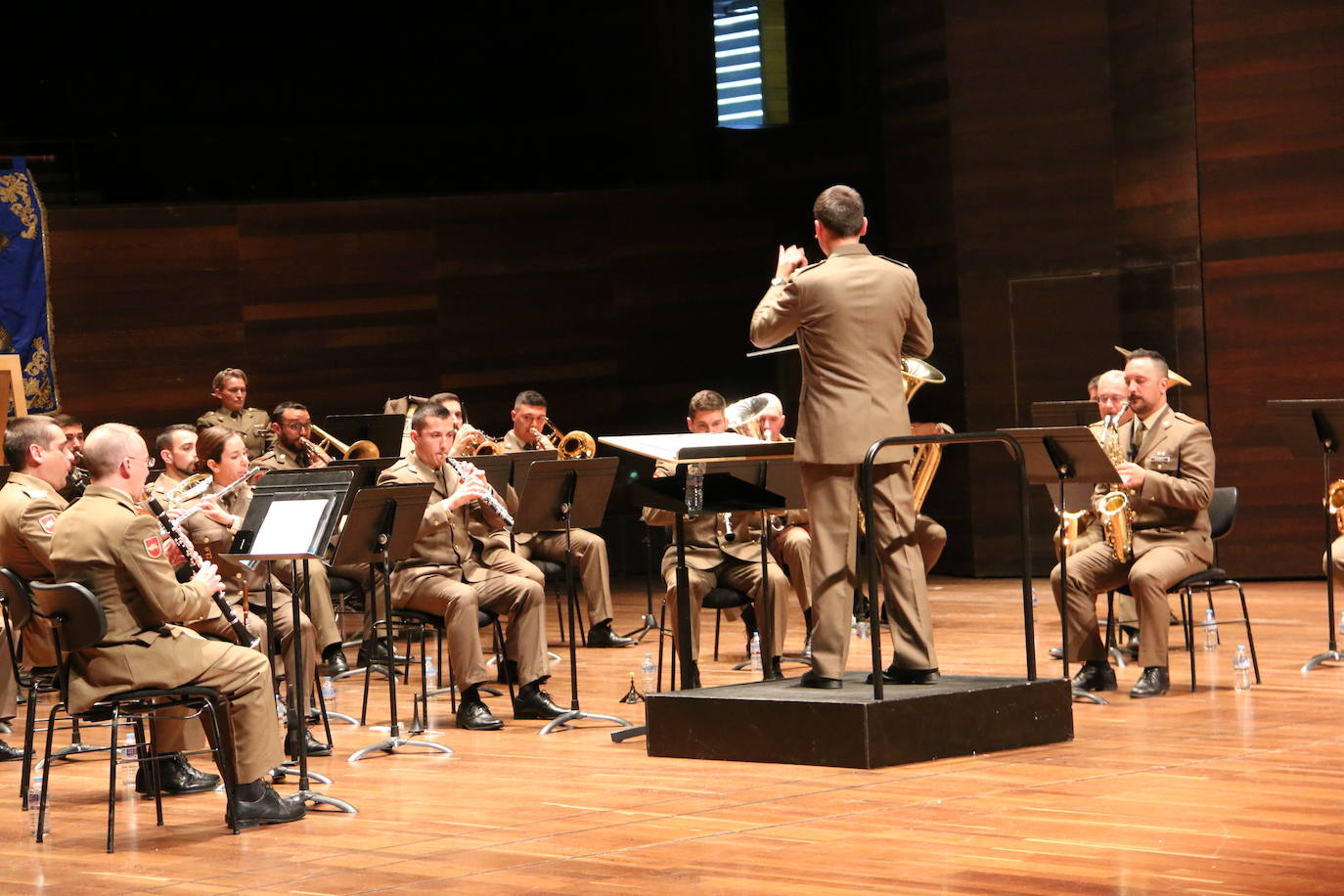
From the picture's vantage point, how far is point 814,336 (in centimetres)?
527

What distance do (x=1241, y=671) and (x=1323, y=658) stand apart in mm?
621

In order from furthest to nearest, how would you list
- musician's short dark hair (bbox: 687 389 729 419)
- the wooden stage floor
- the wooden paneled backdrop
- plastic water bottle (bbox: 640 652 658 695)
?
the wooden paneled backdrop → musician's short dark hair (bbox: 687 389 729 419) → plastic water bottle (bbox: 640 652 658 695) → the wooden stage floor

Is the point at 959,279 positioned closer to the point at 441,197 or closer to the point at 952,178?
the point at 952,178

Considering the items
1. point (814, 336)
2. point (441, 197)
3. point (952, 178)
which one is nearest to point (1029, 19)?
point (952, 178)

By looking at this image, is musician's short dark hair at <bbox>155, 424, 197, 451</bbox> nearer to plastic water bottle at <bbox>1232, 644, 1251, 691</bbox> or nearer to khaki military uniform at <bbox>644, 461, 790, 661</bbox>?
khaki military uniform at <bbox>644, 461, 790, 661</bbox>

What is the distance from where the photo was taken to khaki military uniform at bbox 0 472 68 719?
18.4 feet

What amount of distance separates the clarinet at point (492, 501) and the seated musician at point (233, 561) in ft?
2.59

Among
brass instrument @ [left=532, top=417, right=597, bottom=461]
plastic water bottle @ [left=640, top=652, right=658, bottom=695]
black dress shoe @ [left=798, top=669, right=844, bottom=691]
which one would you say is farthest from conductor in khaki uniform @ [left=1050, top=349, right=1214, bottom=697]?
brass instrument @ [left=532, top=417, right=597, bottom=461]

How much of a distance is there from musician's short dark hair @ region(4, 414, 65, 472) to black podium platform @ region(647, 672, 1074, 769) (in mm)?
2158

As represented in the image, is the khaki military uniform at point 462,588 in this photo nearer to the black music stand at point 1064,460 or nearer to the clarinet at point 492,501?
the clarinet at point 492,501

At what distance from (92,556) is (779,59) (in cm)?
909

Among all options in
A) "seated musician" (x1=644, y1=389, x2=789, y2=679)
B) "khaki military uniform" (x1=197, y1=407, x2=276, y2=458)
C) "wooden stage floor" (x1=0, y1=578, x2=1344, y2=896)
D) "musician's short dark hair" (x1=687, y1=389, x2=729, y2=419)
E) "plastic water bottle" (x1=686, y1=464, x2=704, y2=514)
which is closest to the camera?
"wooden stage floor" (x1=0, y1=578, x2=1344, y2=896)

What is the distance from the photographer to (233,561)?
6.00m

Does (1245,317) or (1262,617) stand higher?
(1245,317)
